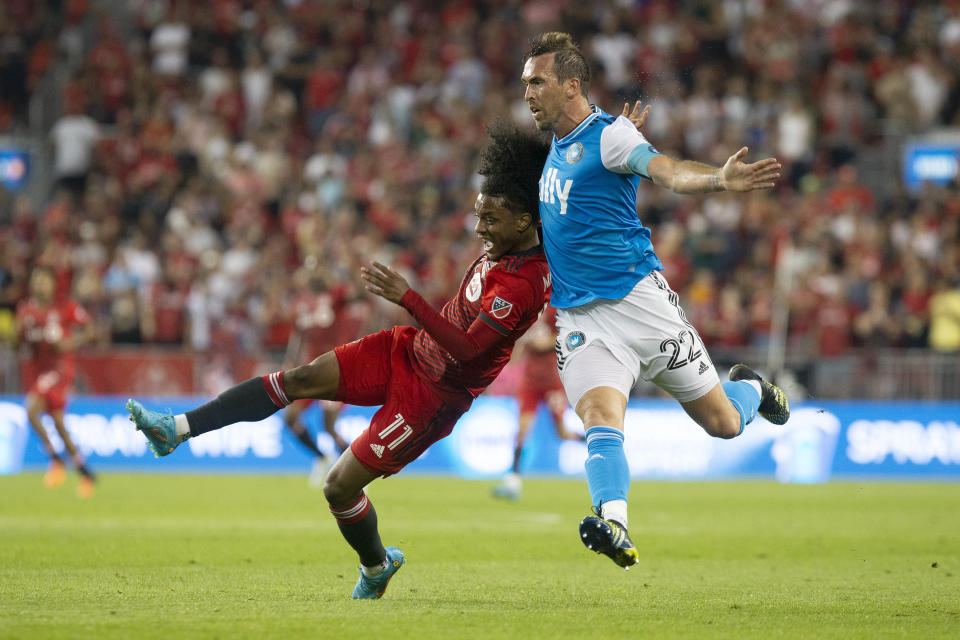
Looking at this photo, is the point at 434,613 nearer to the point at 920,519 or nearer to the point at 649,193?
the point at 920,519

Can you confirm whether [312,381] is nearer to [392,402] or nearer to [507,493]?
[392,402]

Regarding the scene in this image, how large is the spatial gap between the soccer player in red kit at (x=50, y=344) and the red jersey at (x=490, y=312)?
1004cm

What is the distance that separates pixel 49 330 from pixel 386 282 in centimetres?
1093

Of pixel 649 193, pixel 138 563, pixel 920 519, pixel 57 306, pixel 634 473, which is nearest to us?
pixel 138 563

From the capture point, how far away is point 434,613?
6316mm

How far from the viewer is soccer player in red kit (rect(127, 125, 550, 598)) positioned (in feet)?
21.8

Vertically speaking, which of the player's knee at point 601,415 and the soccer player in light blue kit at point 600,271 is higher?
the soccer player in light blue kit at point 600,271

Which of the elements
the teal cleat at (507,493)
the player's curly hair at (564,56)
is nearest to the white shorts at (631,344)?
the player's curly hair at (564,56)

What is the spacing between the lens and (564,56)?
6.78 metres

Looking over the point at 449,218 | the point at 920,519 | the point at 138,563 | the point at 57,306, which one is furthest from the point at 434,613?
the point at 449,218

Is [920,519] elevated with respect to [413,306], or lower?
lower

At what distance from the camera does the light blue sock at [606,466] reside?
20.0 ft

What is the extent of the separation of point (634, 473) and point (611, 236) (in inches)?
492

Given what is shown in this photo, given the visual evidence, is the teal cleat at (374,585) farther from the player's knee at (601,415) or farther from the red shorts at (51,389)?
the red shorts at (51,389)
